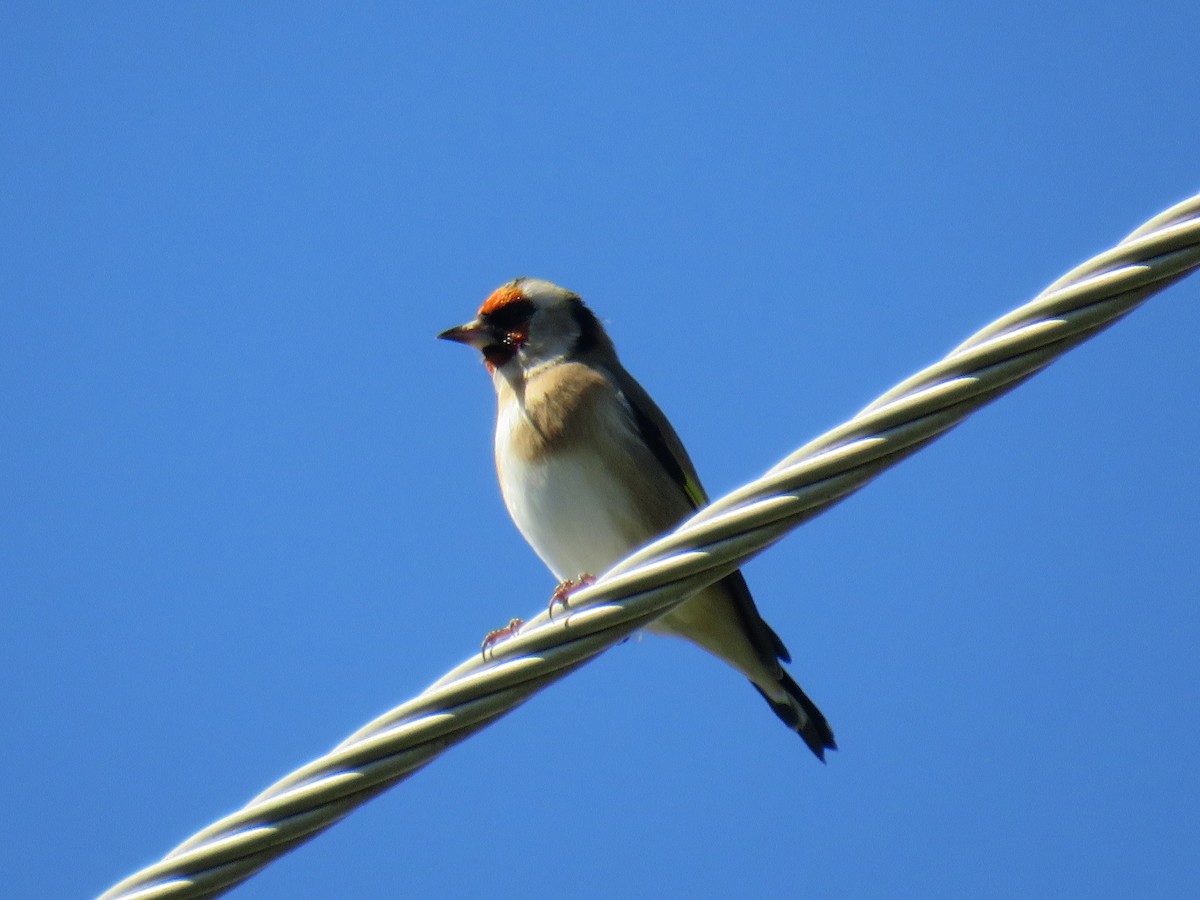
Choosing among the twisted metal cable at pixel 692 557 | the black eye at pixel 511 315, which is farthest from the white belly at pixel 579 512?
the twisted metal cable at pixel 692 557

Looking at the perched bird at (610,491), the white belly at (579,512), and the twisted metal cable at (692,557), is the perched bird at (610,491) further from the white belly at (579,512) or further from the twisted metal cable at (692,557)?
the twisted metal cable at (692,557)

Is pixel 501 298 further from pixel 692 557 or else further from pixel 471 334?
pixel 692 557

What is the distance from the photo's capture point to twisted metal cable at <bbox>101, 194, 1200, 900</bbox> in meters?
2.78

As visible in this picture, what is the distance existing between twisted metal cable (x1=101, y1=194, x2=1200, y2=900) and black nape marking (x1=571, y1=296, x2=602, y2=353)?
4.53 metres

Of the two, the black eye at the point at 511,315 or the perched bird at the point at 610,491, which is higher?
the black eye at the point at 511,315

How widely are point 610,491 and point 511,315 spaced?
160 cm

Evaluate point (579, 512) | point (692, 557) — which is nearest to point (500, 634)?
point (579, 512)

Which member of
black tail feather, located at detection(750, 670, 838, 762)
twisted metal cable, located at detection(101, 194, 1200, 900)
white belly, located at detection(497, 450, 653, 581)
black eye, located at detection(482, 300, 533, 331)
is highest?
black eye, located at detection(482, 300, 533, 331)

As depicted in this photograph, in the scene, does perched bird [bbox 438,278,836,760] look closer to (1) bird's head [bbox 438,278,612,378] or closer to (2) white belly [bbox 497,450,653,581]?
(2) white belly [bbox 497,450,653,581]

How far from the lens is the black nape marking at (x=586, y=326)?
7499mm

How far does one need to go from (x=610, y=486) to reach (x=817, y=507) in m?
3.53

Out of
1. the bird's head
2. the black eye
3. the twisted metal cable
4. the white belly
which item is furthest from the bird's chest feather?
the twisted metal cable

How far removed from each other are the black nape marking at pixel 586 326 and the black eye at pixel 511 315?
24 cm

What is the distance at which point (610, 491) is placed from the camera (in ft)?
21.1
